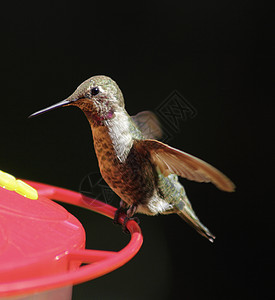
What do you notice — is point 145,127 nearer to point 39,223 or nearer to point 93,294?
point 39,223

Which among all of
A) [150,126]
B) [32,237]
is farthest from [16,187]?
[150,126]

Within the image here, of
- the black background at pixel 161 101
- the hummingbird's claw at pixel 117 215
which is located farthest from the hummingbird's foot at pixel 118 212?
the black background at pixel 161 101

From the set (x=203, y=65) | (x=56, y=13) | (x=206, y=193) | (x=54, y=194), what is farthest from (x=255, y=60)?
(x=54, y=194)

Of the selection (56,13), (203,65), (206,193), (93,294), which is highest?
(203,65)

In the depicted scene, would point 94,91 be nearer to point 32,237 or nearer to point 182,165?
point 182,165

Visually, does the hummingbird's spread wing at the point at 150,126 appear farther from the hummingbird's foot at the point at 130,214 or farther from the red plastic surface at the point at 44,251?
the red plastic surface at the point at 44,251

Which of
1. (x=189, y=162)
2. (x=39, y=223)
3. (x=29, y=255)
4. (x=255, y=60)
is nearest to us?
(x=29, y=255)
